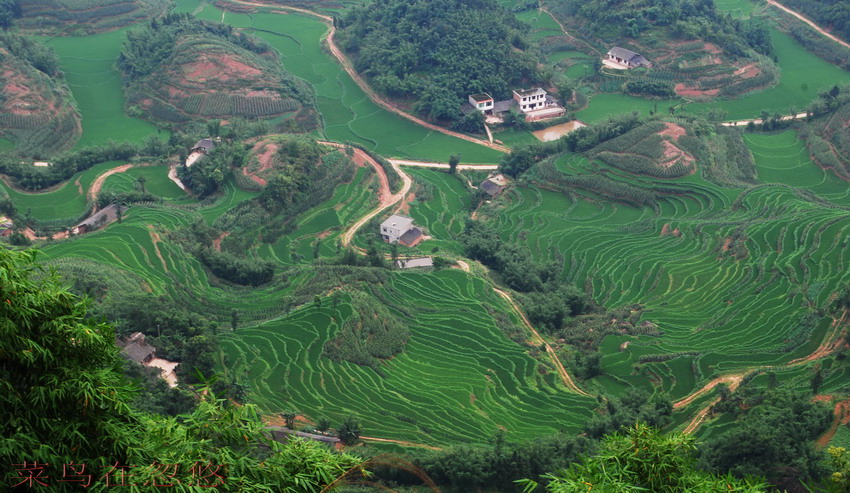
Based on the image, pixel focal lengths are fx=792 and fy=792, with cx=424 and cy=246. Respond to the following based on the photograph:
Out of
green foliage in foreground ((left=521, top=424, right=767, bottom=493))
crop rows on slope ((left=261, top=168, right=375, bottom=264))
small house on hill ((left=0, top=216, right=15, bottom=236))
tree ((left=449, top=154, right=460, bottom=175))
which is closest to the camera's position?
green foliage in foreground ((left=521, top=424, right=767, bottom=493))

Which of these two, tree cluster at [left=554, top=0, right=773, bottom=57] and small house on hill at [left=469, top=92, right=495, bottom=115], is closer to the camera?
small house on hill at [left=469, top=92, right=495, bottom=115]

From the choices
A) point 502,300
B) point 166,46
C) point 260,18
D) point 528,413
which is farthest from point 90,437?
point 260,18

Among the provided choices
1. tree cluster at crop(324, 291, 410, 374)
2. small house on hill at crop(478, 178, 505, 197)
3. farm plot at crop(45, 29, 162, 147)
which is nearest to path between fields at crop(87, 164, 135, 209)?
farm plot at crop(45, 29, 162, 147)

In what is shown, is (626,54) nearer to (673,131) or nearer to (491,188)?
(673,131)

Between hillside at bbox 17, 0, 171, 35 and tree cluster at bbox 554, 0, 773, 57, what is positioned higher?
tree cluster at bbox 554, 0, 773, 57

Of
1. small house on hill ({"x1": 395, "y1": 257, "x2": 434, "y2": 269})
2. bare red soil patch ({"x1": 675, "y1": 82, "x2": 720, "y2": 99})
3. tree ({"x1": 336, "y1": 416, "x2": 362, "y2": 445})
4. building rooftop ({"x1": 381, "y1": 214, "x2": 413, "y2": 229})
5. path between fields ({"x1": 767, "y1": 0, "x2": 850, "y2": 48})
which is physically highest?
path between fields ({"x1": 767, "y1": 0, "x2": 850, "y2": 48})

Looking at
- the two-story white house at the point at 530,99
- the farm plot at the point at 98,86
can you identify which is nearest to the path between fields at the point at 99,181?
the farm plot at the point at 98,86

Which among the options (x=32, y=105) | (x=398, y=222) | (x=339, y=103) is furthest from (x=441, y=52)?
(x=32, y=105)

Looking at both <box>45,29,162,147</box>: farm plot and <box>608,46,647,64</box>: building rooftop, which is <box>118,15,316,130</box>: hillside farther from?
<box>608,46,647,64</box>: building rooftop
